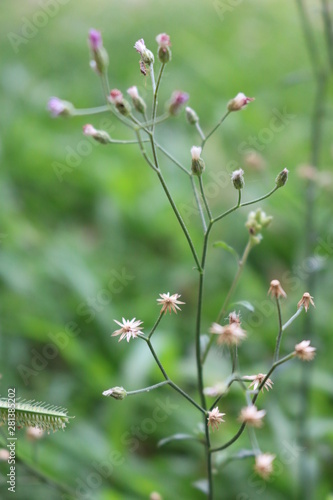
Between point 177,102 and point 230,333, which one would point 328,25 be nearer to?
point 177,102

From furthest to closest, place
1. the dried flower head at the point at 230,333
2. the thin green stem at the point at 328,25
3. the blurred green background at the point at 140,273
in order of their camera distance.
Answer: the blurred green background at the point at 140,273
the thin green stem at the point at 328,25
the dried flower head at the point at 230,333

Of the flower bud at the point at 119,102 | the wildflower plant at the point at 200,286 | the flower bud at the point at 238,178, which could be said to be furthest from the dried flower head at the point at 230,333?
the flower bud at the point at 119,102

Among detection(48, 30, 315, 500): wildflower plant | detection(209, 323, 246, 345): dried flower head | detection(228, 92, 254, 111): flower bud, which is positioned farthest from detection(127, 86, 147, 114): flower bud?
detection(209, 323, 246, 345): dried flower head

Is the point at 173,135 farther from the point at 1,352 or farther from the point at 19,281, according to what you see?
the point at 1,352

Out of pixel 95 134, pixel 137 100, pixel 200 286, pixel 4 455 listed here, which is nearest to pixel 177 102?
pixel 137 100

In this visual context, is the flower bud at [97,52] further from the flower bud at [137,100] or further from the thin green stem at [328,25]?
the thin green stem at [328,25]
